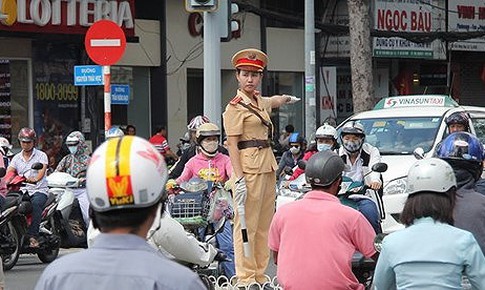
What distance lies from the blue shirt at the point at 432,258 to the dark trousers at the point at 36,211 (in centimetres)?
923

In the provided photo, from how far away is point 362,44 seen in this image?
23047 mm

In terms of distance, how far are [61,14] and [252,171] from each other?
1232 cm

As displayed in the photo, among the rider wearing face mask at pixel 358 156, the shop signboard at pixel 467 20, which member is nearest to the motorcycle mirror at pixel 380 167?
the rider wearing face mask at pixel 358 156

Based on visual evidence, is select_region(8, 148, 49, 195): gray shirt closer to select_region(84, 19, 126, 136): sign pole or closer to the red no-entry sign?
select_region(84, 19, 126, 136): sign pole

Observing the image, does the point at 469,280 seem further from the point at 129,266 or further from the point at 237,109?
the point at 237,109

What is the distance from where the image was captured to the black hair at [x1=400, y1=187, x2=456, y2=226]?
5.08 meters

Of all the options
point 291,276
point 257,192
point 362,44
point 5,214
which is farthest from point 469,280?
point 362,44

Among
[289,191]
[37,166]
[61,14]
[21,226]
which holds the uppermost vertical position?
[61,14]

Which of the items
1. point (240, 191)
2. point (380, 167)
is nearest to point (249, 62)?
point (240, 191)

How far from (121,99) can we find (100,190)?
2078 cm

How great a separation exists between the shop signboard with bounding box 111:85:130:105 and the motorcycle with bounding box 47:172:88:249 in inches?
388

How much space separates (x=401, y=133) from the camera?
1498 cm

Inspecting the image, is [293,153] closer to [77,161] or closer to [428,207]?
[77,161]

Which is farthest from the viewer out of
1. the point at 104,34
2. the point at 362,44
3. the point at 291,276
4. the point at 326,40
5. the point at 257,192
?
the point at 326,40
